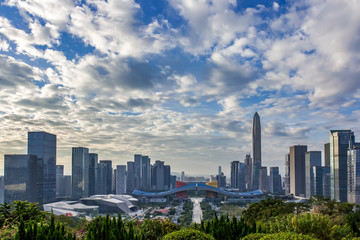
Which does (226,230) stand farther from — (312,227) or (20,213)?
(20,213)

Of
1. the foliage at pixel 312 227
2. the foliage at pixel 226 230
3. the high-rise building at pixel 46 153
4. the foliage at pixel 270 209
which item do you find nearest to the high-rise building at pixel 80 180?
the high-rise building at pixel 46 153

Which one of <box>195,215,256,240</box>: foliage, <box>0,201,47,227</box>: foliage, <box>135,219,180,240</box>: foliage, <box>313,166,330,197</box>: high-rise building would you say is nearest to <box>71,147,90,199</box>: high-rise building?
<box>313,166,330,197</box>: high-rise building

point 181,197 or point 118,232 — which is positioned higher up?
point 118,232

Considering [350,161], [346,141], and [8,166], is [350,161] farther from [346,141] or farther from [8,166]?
[8,166]

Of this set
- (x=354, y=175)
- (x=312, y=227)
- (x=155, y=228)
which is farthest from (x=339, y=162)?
(x=155, y=228)

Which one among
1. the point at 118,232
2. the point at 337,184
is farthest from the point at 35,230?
the point at 337,184

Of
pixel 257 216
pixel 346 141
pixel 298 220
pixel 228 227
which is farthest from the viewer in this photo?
pixel 346 141

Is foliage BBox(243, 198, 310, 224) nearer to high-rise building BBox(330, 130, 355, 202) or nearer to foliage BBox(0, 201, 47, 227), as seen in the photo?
foliage BBox(0, 201, 47, 227)
